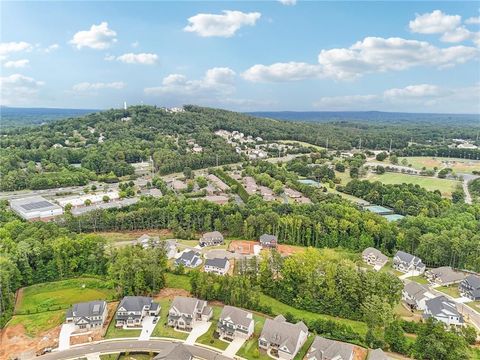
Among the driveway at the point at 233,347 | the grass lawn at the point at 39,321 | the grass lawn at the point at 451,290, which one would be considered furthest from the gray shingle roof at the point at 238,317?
the grass lawn at the point at 451,290

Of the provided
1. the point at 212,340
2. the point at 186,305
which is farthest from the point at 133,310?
the point at 212,340

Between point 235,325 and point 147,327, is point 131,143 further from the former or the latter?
point 235,325

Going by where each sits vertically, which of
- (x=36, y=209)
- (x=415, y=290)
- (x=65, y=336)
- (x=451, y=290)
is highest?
(x=36, y=209)

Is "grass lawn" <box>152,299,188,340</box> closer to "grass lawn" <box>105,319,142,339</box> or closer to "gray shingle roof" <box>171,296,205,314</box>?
"grass lawn" <box>105,319,142,339</box>

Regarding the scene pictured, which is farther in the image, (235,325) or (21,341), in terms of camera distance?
(235,325)

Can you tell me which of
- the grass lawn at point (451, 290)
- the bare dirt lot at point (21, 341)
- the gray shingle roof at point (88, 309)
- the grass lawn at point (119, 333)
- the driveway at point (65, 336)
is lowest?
the grass lawn at point (451, 290)

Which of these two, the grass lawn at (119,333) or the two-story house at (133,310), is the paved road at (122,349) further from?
the two-story house at (133,310)
